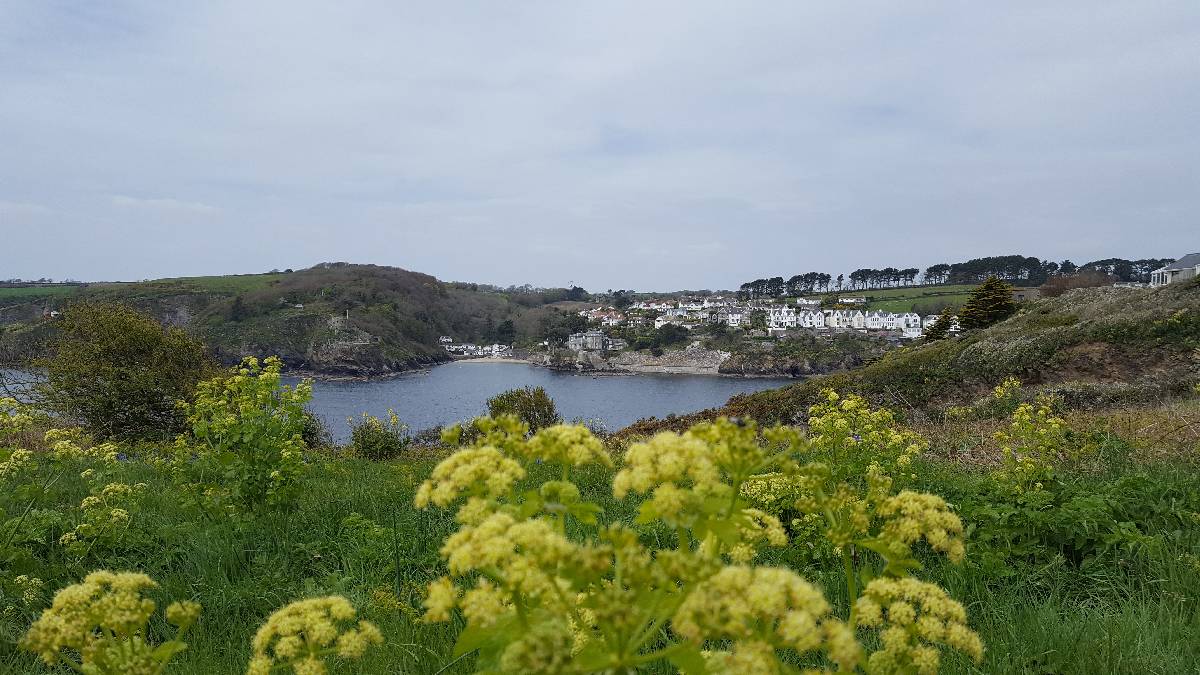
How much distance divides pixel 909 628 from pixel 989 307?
165 feet

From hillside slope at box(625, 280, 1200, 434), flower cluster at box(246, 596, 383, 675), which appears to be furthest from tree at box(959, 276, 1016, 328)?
flower cluster at box(246, 596, 383, 675)

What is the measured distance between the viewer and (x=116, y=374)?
53.8 ft

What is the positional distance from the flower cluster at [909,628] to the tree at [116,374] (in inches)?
740

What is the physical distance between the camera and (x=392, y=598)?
3996mm

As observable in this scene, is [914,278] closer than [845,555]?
No

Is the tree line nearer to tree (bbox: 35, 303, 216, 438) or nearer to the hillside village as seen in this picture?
the hillside village

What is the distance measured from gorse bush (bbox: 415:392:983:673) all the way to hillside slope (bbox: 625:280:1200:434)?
824 inches

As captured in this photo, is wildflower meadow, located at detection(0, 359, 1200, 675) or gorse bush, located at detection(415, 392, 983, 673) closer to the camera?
A: gorse bush, located at detection(415, 392, 983, 673)

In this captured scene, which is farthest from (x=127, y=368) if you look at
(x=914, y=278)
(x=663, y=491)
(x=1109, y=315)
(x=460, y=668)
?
(x=914, y=278)

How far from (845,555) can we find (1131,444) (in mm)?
8101

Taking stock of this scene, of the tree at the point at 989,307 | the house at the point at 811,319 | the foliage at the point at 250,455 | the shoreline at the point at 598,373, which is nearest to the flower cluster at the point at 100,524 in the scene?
the foliage at the point at 250,455

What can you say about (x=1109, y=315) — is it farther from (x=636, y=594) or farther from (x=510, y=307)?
(x=510, y=307)

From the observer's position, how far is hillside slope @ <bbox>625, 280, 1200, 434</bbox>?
2048 centimetres

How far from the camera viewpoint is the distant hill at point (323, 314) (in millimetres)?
99250
